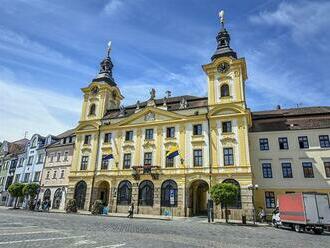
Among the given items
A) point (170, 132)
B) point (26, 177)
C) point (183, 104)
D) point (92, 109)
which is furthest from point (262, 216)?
point (26, 177)

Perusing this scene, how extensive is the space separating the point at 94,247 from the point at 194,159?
25.8m

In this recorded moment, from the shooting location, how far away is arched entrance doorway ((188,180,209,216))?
34619 mm

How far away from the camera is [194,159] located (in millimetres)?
34469

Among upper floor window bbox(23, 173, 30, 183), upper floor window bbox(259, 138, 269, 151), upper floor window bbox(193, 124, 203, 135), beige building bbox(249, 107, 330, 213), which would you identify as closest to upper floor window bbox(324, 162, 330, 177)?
beige building bbox(249, 107, 330, 213)

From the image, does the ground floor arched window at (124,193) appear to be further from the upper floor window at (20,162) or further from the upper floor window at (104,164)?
the upper floor window at (20,162)

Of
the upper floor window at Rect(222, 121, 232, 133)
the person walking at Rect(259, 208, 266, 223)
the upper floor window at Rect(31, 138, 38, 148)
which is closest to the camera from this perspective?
the person walking at Rect(259, 208, 266, 223)

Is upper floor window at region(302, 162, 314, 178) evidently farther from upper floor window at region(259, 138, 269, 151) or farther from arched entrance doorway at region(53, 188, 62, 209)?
arched entrance doorway at region(53, 188, 62, 209)

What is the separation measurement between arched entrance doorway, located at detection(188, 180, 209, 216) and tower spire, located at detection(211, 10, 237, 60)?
18.0 metres

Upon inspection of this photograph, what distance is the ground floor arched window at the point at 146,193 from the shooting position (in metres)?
34.9

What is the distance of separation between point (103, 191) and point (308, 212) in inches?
1173

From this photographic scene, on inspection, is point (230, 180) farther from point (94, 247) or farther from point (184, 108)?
point (94, 247)

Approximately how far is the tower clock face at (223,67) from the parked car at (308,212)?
67.1 ft

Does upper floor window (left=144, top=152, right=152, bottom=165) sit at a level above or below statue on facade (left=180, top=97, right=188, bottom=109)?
below

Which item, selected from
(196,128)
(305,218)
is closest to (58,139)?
(196,128)
